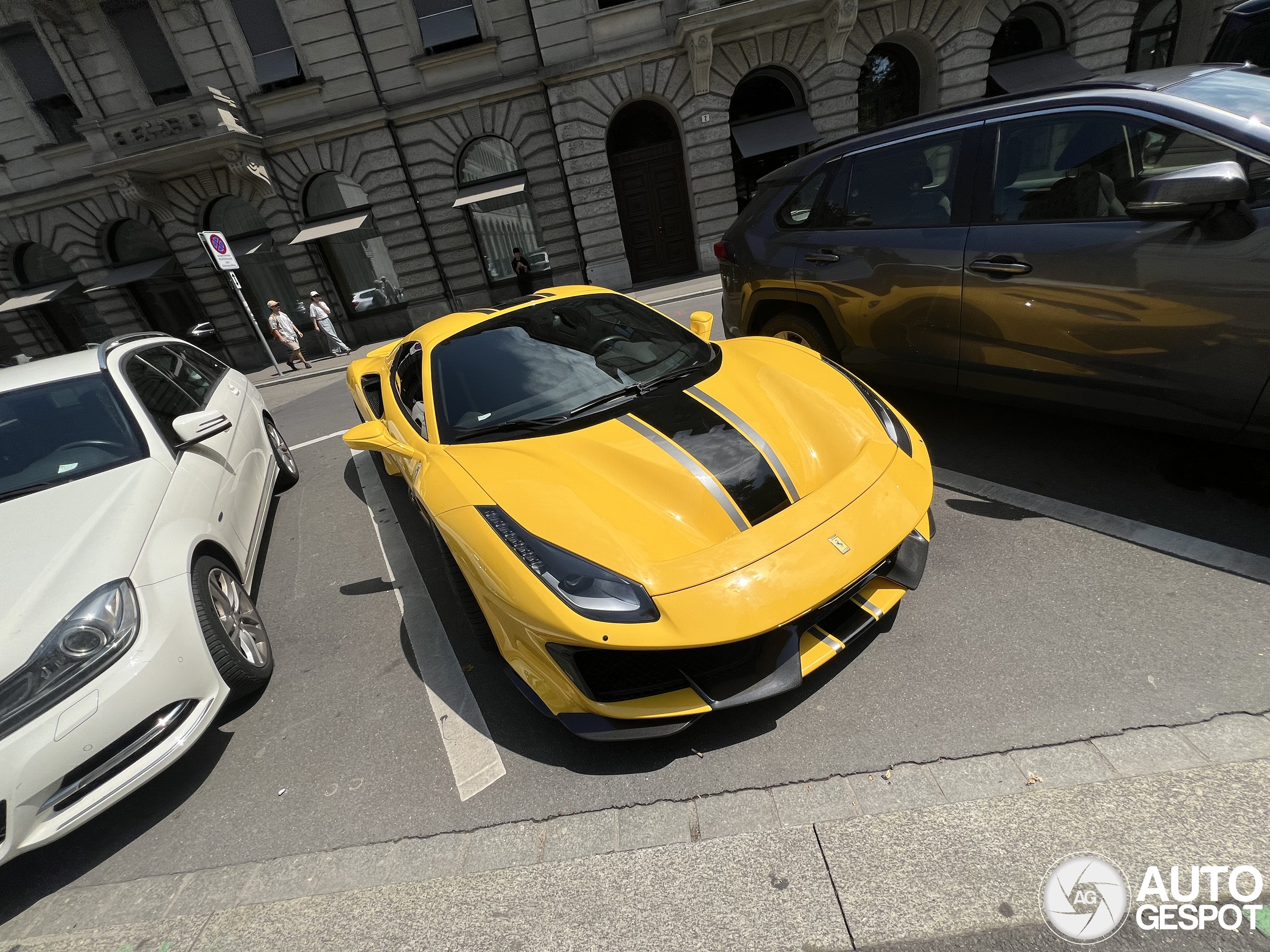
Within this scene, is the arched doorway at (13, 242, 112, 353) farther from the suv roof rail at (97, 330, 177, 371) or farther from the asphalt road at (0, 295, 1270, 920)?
the asphalt road at (0, 295, 1270, 920)

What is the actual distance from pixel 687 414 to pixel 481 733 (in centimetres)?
153

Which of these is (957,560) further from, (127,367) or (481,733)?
Result: (127,367)

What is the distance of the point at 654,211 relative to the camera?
14070 millimetres

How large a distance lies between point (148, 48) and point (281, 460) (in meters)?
15.9

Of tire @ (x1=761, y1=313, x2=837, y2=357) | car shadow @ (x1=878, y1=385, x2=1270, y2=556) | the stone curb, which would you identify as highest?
tire @ (x1=761, y1=313, x2=837, y2=357)

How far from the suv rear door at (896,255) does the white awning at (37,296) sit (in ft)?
67.3

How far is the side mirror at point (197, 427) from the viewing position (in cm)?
298

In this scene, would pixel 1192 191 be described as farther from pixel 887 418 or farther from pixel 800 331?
pixel 800 331

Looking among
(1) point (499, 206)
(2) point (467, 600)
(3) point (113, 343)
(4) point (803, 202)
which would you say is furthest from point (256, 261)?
(2) point (467, 600)

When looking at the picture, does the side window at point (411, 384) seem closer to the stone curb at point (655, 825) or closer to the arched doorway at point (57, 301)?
the stone curb at point (655, 825)

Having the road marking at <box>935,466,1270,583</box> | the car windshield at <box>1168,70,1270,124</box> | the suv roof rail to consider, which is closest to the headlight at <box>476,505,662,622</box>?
the road marking at <box>935,466,1270,583</box>

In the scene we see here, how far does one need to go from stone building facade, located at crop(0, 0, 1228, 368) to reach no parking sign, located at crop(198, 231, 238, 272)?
2.33 meters

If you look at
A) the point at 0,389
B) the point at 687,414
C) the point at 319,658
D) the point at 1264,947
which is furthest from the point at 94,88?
the point at 1264,947

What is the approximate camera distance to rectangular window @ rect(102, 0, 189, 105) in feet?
43.1
